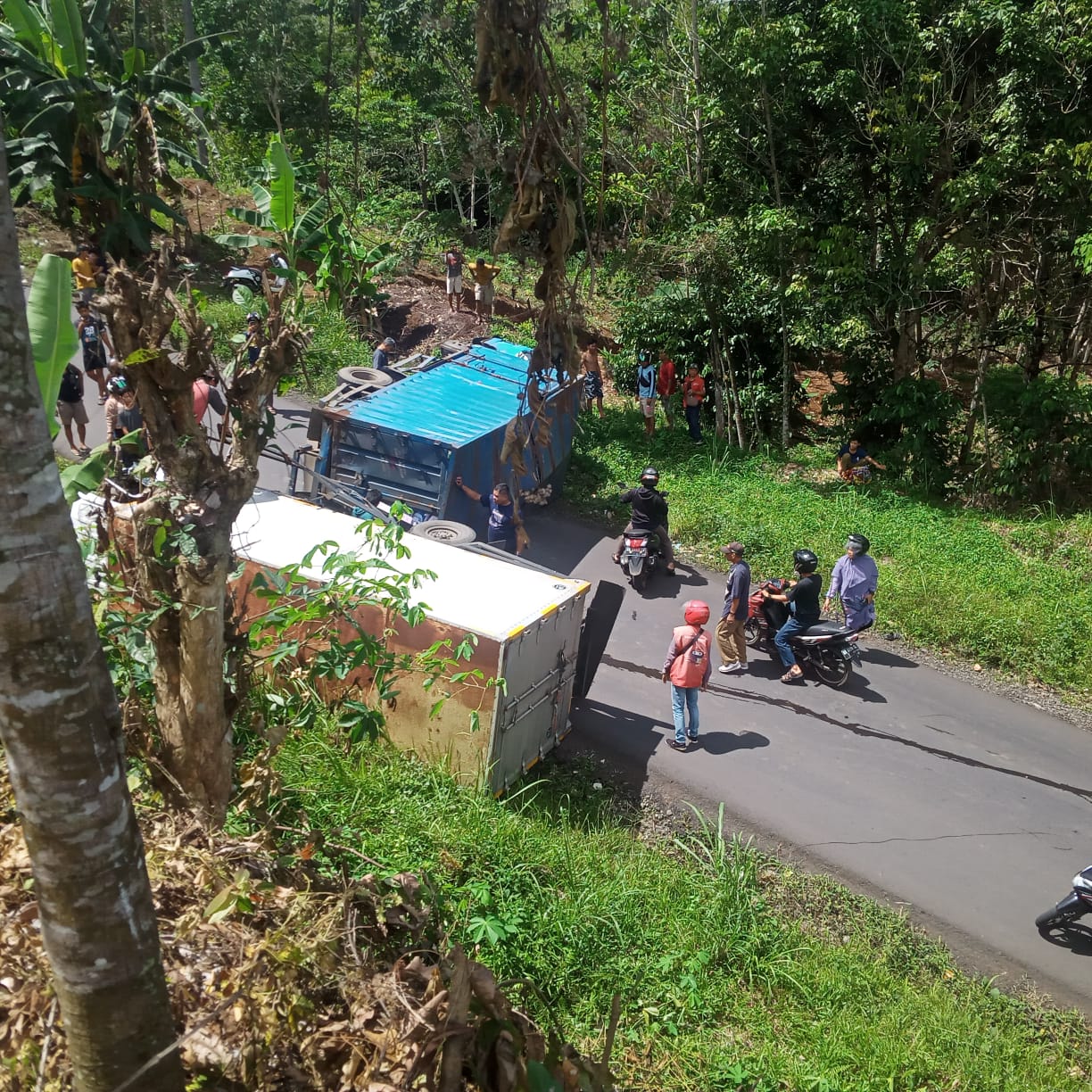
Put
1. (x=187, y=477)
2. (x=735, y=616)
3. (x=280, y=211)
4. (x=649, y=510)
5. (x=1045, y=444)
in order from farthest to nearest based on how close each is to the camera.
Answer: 1. (x=1045, y=444)
2. (x=649, y=510)
3. (x=735, y=616)
4. (x=280, y=211)
5. (x=187, y=477)

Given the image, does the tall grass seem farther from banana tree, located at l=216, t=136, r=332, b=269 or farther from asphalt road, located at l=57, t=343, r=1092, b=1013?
banana tree, located at l=216, t=136, r=332, b=269

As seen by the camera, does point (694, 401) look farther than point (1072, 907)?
Yes

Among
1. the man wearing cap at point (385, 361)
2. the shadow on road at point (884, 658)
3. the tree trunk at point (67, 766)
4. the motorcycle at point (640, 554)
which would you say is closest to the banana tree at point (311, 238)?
the man wearing cap at point (385, 361)

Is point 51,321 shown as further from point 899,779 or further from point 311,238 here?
point 899,779

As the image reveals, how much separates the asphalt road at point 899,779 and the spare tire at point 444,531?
1.82 m

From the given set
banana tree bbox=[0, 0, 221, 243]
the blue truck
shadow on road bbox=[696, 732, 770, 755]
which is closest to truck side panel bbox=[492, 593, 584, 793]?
shadow on road bbox=[696, 732, 770, 755]

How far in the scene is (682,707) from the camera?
26.7 feet

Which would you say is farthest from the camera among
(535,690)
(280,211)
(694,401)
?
(694,401)

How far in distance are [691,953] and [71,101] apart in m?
11.4

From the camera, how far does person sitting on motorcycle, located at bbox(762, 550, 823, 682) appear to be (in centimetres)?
909

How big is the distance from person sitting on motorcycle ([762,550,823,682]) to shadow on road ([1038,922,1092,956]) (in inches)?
129

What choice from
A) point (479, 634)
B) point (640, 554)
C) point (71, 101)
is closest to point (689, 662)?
point (479, 634)

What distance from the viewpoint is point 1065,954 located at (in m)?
6.40

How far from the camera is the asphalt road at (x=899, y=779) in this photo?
6.74 m
